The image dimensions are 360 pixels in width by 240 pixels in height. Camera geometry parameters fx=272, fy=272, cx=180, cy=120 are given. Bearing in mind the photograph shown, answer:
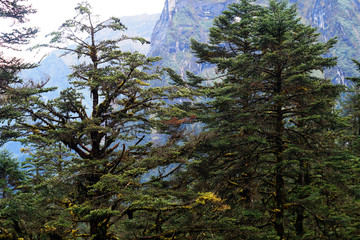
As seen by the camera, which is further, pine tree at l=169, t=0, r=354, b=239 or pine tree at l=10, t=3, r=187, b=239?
pine tree at l=169, t=0, r=354, b=239

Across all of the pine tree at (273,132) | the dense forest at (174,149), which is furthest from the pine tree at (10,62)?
the pine tree at (273,132)

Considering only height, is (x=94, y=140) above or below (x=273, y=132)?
below

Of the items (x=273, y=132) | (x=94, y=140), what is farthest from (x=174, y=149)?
(x=273, y=132)

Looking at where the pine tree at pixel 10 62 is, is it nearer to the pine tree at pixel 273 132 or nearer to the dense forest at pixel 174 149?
the dense forest at pixel 174 149

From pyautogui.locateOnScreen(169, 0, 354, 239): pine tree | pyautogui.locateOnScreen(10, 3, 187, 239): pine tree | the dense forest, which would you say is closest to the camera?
pyautogui.locateOnScreen(10, 3, 187, 239): pine tree

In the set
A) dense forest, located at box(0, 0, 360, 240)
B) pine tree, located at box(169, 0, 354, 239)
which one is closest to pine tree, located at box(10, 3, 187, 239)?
dense forest, located at box(0, 0, 360, 240)

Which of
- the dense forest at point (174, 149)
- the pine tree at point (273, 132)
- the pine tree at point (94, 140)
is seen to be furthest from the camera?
the pine tree at point (273, 132)

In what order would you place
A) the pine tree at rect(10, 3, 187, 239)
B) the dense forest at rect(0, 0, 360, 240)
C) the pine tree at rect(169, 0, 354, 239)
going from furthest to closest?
the pine tree at rect(169, 0, 354, 239)
the dense forest at rect(0, 0, 360, 240)
the pine tree at rect(10, 3, 187, 239)

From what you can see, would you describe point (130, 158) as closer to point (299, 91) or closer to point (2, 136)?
point (2, 136)

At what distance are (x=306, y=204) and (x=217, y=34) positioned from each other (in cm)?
884

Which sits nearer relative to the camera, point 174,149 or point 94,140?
point 174,149

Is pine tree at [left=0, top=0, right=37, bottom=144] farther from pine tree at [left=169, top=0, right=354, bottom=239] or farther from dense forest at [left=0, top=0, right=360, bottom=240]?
pine tree at [left=169, top=0, right=354, bottom=239]

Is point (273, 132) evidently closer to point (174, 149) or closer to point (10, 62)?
point (174, 149)

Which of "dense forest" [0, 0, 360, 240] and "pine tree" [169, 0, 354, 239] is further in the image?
"pine tree" [169, 0, 354, 239]
